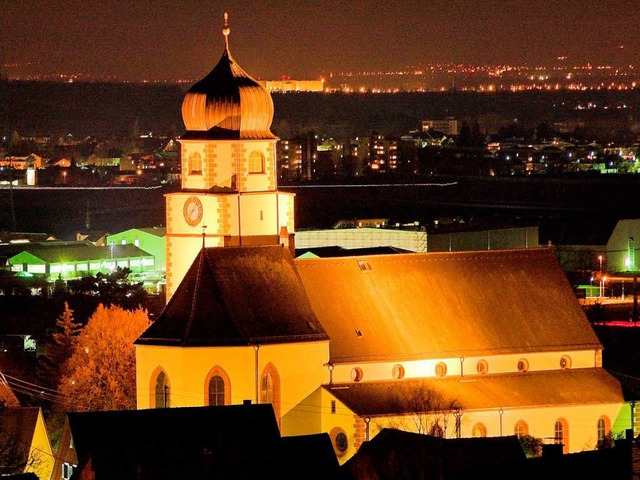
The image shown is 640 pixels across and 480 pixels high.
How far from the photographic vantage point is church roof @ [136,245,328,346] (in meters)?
52.6

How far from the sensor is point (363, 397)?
175 ft

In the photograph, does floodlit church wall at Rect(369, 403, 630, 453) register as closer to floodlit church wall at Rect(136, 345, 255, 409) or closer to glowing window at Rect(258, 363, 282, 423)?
glowing window at Rect(258, 363, 282, 423)

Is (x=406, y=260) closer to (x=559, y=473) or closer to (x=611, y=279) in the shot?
(x=559, y=473)

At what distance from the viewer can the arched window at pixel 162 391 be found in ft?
173

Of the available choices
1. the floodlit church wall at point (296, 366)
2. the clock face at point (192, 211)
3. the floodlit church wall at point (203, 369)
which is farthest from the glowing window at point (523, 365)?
the clock face at point (192, 211)

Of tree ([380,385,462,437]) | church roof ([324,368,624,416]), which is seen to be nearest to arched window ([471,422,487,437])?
church roof ([324,368,624,416])

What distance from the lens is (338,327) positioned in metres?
54.6

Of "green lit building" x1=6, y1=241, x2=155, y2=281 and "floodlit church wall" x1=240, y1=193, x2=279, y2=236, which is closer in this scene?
"floodlit church wall" x1=240, y1=193, x2=279, y2=236

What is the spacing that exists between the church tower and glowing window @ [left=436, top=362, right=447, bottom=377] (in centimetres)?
538

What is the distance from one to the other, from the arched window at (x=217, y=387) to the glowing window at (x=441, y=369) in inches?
232

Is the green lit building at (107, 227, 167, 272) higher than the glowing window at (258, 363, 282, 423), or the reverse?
the green lit building at (107, 227, 167, 272)

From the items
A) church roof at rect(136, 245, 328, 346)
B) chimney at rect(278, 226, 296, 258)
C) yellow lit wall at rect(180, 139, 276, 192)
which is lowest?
church roof at rect(136, 245, 328, 346)

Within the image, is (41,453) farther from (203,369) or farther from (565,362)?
(565,362)

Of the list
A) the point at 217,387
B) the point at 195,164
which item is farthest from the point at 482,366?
the point at 195,164
